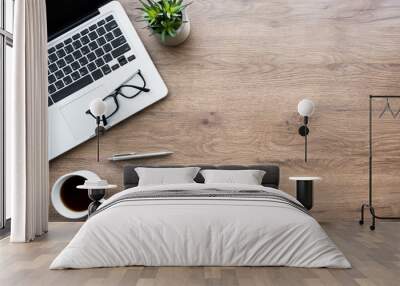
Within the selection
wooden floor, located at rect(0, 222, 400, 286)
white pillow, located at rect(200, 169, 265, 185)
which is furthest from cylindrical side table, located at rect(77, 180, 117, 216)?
wooden floor, located at rect(0, 222, 400, 286)

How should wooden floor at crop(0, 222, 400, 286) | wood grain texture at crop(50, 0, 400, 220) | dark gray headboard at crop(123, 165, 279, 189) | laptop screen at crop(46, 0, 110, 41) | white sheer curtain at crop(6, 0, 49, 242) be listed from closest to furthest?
wooden floor at crop(0, 222, 400, 286) → white sheer curtain at crop(6, 0, 49, 242) → dark gray headboard at crop(123, 165, 279, 189) → laptop screen at crop(46, 0, 110, 41) → wood grain texture at crop(50, 0, 400, 220)

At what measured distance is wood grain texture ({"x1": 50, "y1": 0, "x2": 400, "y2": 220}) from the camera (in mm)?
6070

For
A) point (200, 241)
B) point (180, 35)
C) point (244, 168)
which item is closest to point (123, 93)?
point (180, 35)

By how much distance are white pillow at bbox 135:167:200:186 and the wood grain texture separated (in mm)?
431

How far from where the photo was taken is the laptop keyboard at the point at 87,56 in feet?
19.7

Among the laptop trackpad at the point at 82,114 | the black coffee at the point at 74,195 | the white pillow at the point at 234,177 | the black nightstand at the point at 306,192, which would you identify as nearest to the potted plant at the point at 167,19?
the laptop trackpad at the point at 82,114

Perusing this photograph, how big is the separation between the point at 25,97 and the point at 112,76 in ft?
4.44

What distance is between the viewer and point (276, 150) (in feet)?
19.9

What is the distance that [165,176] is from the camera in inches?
217

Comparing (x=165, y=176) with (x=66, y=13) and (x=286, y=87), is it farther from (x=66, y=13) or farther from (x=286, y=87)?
(x=66, y=13)

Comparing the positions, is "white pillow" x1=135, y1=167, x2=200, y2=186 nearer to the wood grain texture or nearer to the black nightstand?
the wood grain texture

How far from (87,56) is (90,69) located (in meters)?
0.14

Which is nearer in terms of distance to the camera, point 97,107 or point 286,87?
point 97,107

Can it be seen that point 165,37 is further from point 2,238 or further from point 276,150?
point 2,238
